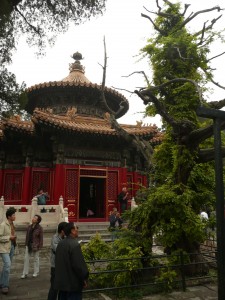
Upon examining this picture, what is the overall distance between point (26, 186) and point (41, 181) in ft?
2.49

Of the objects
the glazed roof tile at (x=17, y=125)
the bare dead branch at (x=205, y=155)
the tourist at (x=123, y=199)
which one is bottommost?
the tourist at (x=123, y=199)

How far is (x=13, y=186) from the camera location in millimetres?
13102

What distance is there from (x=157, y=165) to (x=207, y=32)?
347 cm

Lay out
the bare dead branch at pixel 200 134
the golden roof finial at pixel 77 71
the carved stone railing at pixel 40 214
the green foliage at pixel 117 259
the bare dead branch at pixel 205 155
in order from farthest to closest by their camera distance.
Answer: the golden roof finial at pixel 77 71
the carved stone railing at pixel 40 214
the bare dead branch at pixel 205 155
the bare dead branch at pixel 200 134
the green foliage at pixel 117 259

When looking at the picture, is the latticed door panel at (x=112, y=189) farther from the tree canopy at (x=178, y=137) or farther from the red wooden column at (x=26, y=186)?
the tree canopy at (x=178, y=137)

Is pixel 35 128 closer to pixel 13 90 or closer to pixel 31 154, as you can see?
pixel 31 154

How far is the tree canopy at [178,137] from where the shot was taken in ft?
18.4

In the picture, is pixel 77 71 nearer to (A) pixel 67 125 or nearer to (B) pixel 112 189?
(A) pixel 67 125

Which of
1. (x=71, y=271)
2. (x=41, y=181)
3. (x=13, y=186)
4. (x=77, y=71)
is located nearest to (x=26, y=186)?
(x=41, y=181)

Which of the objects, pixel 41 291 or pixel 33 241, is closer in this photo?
pixel 41 291

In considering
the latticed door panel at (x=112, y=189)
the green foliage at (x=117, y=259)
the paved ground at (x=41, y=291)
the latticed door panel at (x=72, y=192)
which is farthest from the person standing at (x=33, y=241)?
the latticed door panel at (x=112, y=189)

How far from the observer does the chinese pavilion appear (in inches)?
474

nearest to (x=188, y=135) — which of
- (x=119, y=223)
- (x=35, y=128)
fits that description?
(x=119, y=223)

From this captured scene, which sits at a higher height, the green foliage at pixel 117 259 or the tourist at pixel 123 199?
the tourist at pixel 123 199
